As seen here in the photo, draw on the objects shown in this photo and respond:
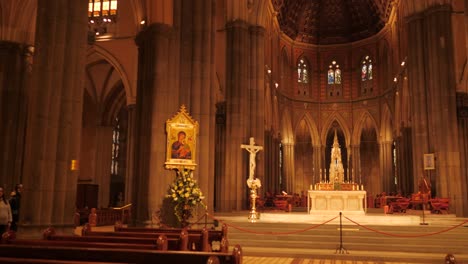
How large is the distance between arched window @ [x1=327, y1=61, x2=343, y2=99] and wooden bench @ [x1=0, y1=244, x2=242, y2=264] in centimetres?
4244

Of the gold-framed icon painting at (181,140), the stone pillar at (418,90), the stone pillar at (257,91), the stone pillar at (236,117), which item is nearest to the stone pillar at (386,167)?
the stone pillar at (418,90)

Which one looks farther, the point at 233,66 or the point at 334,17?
the point at 334,17

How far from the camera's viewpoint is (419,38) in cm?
2655

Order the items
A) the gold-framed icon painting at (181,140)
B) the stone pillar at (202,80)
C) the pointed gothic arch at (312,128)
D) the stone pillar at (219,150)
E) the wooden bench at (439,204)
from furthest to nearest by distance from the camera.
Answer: the pointed gothic arch at (312,128) < the stone pillar at (219,150) < the wooden bench at (439,204) < the stone pillar at (202,80) < the gold-framed icon painting at (181,140)

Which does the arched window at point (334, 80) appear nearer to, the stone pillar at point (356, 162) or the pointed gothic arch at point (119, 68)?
the stone pillar at point (356, 162)

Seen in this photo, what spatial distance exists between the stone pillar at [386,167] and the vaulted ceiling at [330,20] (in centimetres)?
1073

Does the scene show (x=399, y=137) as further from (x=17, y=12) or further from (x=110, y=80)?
(x=17, y=12)

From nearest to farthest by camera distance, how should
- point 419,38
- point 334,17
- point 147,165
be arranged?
point 147,165, point 419,38, point 334,17

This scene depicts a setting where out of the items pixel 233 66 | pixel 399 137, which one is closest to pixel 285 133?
pixel 399 137

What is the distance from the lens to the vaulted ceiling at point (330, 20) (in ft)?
141

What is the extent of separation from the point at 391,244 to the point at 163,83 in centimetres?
950

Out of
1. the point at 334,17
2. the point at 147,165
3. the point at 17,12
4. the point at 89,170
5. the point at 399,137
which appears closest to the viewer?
the point at 147,165

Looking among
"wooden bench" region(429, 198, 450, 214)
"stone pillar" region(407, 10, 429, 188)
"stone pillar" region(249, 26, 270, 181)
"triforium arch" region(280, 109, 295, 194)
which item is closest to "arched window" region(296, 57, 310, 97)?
"triforium arch" region(280, 109, 295, 194)

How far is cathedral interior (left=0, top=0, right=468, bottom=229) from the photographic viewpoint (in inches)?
458
